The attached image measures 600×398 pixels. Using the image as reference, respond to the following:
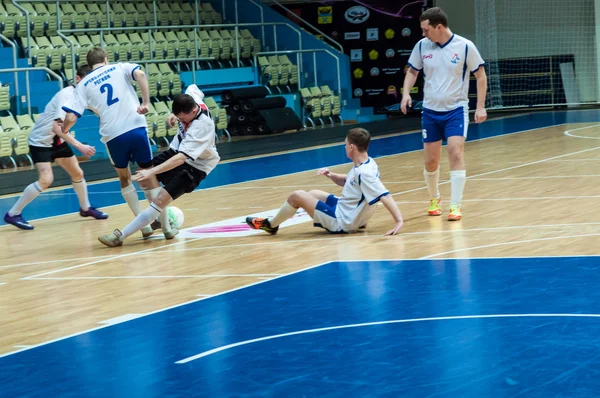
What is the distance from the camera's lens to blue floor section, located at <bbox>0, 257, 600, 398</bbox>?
4617 mm

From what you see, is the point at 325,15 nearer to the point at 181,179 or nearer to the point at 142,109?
the point at 142,109

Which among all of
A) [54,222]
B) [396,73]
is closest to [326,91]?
[396,73]

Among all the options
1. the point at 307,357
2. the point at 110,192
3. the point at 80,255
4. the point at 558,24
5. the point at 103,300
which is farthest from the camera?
the point at 558,24

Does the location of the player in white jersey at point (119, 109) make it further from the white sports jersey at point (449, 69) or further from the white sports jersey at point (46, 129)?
the white sports jersey at point (449, 69)

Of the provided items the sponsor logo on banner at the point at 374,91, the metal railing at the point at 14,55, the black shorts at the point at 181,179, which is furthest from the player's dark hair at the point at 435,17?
the sponsor logo on banner at the point at 374,91

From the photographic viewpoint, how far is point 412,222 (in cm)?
965

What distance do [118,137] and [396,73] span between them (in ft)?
68.9

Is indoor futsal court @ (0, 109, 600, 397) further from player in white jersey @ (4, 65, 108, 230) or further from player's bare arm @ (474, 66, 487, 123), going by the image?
player's bare arm @ (474, 66, 487, 123)

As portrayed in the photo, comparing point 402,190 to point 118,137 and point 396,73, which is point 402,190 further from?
point 396,73

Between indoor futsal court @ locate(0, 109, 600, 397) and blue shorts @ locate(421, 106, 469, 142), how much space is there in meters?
0.77

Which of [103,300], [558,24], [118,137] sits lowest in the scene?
[103,300]

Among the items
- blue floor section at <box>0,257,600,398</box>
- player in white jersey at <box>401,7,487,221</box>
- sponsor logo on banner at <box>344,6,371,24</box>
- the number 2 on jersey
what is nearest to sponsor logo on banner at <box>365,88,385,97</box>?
sponsor logo on banner at <box>344,6,371,24</box>

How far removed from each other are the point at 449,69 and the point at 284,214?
209 centimetres

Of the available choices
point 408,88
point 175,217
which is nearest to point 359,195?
point 408,88
